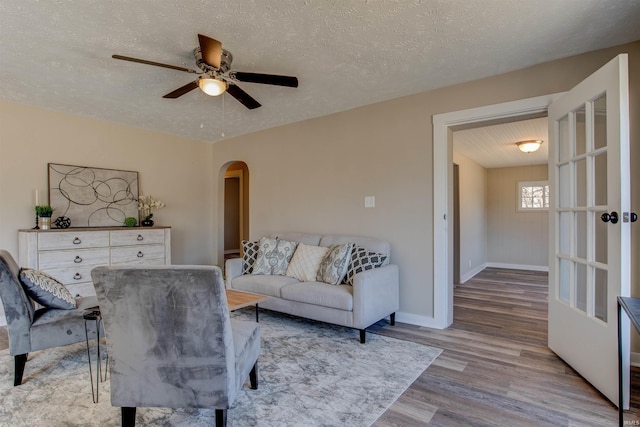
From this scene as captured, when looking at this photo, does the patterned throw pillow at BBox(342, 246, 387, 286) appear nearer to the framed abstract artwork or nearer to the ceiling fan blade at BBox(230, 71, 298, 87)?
the ceiling fan blade at BBox(230, 71, 298, 87)

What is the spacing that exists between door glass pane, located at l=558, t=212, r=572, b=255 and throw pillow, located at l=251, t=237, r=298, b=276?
253cm

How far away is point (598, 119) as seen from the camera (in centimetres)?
215

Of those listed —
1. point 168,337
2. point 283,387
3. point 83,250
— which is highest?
point 83,250

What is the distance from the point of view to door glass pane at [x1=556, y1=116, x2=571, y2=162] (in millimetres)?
2500

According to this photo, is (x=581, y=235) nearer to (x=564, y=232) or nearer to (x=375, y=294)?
(x=564, y=232)

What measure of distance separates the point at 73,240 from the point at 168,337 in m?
3.00

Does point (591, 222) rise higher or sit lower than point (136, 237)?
higher

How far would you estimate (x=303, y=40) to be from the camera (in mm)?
2365

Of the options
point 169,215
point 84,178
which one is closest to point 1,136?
point 84,178

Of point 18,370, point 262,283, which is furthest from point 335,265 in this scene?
point 18,370

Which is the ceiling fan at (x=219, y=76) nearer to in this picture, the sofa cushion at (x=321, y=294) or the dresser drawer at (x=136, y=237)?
the sofa cushion at (x=321, y=294)

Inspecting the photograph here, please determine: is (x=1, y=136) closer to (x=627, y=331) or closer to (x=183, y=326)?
(x=183, y=326)

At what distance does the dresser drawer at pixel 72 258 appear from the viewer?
11.5 feet

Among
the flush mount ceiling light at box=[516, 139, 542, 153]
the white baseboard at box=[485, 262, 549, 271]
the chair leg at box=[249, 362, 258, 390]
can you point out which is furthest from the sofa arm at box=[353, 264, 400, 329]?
the white baseboard at box=[485, 262, 549, 271]
